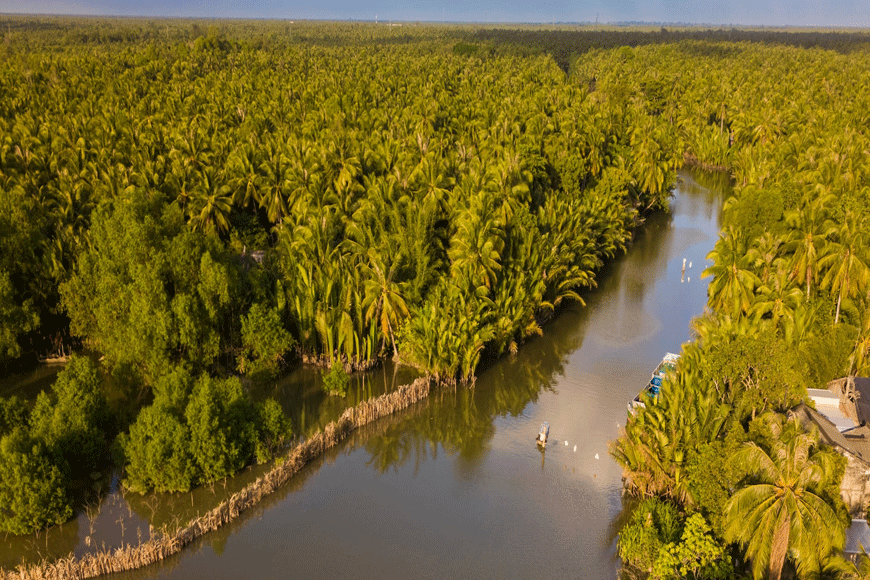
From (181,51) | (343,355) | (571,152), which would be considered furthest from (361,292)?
(181,51)

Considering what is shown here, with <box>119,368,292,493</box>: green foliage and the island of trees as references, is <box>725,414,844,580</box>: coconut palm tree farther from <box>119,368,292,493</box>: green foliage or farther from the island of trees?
<box>119,368,292,493</box>: green foliage

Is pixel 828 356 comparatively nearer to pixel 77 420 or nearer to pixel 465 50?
pixel 77 420

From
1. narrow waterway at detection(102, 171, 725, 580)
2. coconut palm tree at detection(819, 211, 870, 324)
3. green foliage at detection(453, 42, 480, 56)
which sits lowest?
narrow waterway at detection(102, 171, 725, 580)

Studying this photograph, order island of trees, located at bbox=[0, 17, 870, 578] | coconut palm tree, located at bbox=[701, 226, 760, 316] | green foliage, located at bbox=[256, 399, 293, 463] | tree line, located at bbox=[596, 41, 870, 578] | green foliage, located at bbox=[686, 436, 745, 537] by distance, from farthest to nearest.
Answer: coconut palm tree, located at bbox=[701, 226, 760, 316], green foliage, located at bbox=[256, 399, 293, 463], island of trees, located at bbox=[0, 17, 870, 578], green foliage, located at bbox=[686, 436, 745, 537], tree line, located at bbox=[596, 41, 870, 578]

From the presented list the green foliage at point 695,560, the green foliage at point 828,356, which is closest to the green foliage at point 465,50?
the green foliage at point 828,356

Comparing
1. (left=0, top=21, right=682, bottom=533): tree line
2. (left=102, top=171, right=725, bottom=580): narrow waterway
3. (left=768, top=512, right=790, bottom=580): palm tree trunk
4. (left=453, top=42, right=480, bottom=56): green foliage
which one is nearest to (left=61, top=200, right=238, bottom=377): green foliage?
(left=0, top=21, right=682, bottom=533): tree line

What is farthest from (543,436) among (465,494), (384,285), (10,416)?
(10,416)
